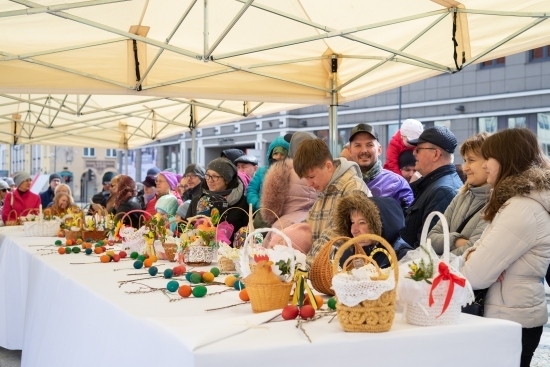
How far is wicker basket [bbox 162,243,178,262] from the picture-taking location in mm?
3680

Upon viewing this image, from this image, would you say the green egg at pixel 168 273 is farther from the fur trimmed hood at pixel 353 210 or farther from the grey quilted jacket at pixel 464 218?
the grey quilted jacket at pixel 464 218

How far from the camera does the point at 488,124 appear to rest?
50.9 feet

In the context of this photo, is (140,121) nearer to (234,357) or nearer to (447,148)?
(447,148)

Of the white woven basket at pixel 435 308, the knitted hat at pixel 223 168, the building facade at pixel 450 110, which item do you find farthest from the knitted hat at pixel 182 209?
the building facade at pixel 450 110

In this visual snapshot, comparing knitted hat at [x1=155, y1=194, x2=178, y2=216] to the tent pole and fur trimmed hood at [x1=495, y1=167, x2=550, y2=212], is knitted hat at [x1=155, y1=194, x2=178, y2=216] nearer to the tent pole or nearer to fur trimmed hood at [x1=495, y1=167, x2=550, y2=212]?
the tent pole

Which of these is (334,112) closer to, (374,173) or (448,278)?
(374,173)

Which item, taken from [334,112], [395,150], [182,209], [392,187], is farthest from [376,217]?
[334,112]

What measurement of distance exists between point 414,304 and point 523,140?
92 cm

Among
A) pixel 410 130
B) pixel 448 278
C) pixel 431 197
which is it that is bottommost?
pixel 448 278

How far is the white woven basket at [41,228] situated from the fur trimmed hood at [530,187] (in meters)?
4.02

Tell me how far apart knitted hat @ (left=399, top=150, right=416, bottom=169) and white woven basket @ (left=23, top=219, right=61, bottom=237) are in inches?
110

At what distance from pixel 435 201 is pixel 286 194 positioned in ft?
3.42

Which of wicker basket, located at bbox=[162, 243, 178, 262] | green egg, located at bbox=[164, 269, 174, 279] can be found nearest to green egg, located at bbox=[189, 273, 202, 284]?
green egg, located at bbox=[164, 269, 174, 279]

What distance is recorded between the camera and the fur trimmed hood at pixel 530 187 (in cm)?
252
